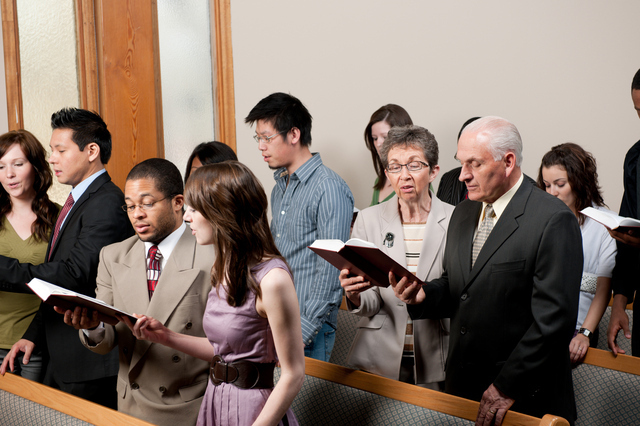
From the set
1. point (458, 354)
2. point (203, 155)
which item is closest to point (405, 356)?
point (458, 354)

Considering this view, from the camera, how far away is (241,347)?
158 centimetres

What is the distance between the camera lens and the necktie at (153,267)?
Answer: 2035 millimetres

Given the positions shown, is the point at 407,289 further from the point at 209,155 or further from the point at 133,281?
the point at 209,155

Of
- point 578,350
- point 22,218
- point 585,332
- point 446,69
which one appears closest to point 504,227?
point 578,350

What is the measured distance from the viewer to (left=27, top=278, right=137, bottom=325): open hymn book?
1.58 meters

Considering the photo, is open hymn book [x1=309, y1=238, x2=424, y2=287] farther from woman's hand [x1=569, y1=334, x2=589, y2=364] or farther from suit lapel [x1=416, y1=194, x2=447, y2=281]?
woman's hand [x1=569, y1=334, x2=589, y2=364]

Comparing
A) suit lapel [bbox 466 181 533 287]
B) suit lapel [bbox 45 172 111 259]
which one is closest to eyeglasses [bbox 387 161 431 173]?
suit lapel [bbox 466 181 533 287]

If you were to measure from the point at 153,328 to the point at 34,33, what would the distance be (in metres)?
2.69

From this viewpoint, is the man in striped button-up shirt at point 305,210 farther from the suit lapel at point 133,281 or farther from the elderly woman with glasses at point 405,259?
the suit lapel at point 133,281

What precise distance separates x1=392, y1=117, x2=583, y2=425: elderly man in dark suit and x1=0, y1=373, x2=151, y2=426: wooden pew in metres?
0.94

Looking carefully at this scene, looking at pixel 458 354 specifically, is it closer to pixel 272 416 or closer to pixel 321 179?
pixel 272 416

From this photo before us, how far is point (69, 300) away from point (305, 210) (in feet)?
3.80

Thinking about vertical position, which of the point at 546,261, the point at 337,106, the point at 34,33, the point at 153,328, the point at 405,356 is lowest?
the point at 405,356

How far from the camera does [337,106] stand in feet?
14.3
